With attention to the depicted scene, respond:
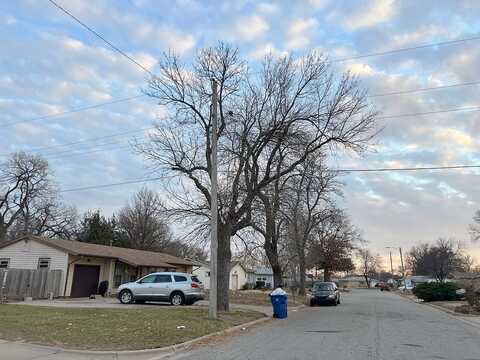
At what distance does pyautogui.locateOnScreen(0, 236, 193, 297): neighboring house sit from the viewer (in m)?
30.4

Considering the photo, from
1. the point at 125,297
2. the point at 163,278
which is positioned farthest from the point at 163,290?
the point at 125,297

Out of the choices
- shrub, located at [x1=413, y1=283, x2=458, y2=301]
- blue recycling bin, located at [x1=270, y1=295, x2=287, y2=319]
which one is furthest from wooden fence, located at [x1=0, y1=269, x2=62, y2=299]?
shrub, located at [x1=413, y1=283, x2=458, y2=301]

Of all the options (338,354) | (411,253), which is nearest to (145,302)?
(338,354)

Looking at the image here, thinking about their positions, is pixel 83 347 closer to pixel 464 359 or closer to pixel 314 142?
pixel 464 359

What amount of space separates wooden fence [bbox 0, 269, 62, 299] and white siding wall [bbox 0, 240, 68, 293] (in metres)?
1.50

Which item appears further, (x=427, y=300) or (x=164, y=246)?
(x=164, y=246)

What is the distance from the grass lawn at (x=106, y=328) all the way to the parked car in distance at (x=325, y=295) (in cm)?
1558

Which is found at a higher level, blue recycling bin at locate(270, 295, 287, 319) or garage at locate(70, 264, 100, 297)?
garage at locate(70, 264, 100, 297)

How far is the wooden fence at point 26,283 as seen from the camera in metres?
27.4

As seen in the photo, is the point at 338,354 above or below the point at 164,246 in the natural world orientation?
below

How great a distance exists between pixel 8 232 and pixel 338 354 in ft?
197

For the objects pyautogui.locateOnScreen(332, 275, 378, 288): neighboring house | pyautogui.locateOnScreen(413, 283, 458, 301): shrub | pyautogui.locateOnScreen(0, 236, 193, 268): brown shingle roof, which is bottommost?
pyautogui.locateOnScreen(413, 283, 458, 301): shrub

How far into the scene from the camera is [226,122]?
21.7 metres

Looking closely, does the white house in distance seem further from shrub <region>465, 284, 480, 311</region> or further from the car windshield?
shrub <region>465, 284, 480, 311</region>
